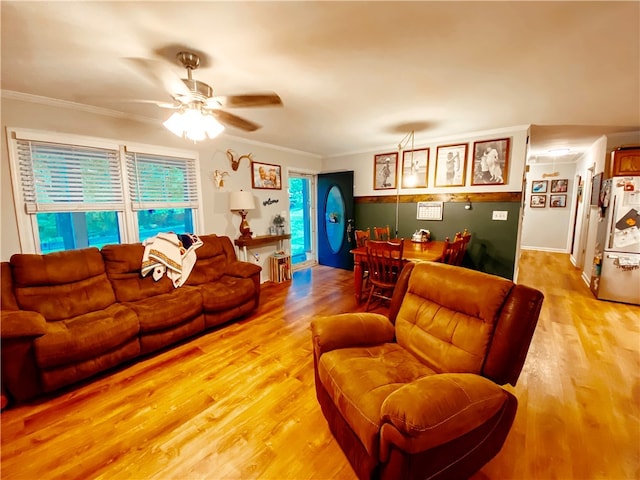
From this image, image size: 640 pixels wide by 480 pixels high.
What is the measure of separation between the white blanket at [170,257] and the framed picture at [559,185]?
8.20 metres

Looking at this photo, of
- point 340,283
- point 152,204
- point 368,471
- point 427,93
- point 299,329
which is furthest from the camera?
point 340,283

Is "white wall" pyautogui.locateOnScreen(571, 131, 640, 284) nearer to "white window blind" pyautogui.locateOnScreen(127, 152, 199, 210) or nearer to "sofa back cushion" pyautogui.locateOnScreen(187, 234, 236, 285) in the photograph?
"sofa back cushion" pyautogui.locateOnScreen(187, 234, 236, 285)

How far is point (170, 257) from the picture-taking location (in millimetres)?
2932

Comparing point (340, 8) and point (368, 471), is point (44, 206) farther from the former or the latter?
point (368, 471)

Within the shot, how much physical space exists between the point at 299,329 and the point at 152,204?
230cm

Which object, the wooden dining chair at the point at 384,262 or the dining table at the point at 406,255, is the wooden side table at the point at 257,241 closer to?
the dining table at the point at 406,255

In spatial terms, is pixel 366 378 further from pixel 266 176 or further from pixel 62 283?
pixel 266 176

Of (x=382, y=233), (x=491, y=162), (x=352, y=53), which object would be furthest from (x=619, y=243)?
(x=352, y=53)

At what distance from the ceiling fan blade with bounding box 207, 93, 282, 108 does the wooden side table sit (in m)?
2.31

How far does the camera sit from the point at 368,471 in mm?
1155

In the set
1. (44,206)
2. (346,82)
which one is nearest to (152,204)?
(44,206)

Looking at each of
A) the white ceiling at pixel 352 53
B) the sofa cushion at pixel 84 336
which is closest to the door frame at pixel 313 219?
the white ceiling at pixel 352 53

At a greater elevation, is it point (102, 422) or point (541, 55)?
point (541, 55)

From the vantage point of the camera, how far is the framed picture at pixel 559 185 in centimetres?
654
